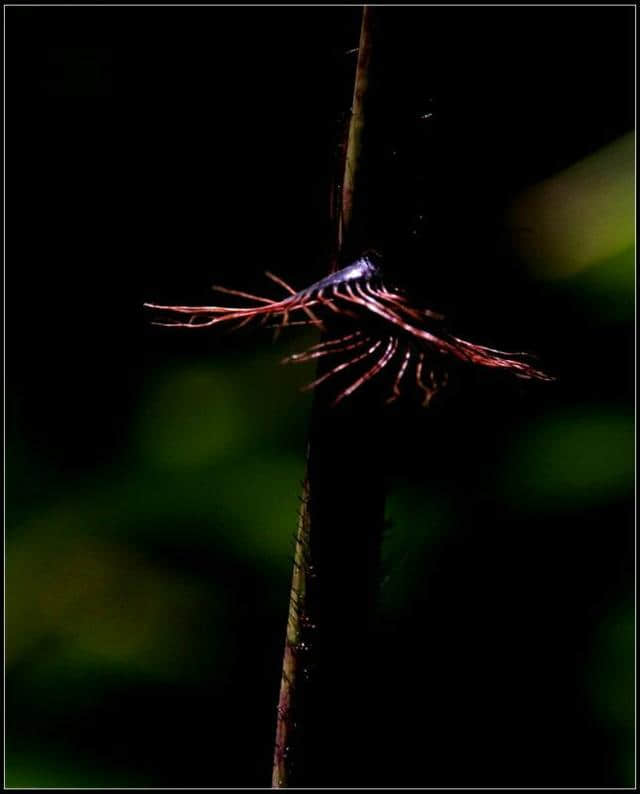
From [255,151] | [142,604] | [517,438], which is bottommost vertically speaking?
[142,604]

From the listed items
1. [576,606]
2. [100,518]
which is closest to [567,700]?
[576,606]

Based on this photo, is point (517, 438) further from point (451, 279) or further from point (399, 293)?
point (399, 293)

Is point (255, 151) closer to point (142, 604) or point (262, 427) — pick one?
point (262, 427)

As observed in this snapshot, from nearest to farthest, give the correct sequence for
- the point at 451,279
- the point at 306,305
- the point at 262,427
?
1. the point at 306,305
2. the point at 451,279
3. the point at 262,427

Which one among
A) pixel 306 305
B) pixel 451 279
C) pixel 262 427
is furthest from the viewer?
pixel 262 427

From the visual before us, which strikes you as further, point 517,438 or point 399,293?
point 517,438

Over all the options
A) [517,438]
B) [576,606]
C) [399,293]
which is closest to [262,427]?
[517,438]

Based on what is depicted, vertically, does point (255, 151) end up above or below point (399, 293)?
above
